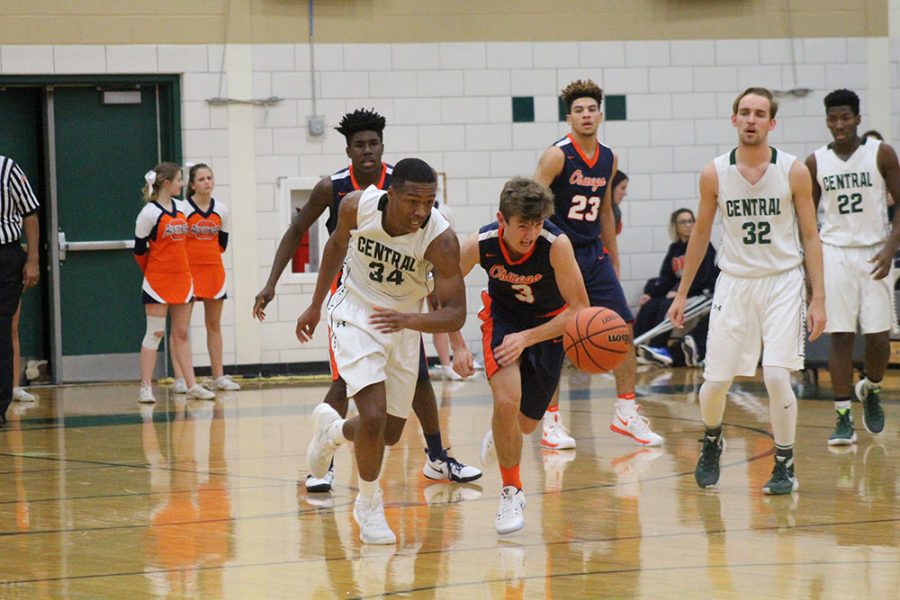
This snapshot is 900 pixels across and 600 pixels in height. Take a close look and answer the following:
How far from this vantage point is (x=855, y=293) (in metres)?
7.41

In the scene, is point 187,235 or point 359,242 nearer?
point 359,242

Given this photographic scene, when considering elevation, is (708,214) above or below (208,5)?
below

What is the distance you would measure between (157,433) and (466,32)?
17.4ft

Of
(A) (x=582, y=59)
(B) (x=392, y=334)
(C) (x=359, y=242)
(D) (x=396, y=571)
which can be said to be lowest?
(D) (x=396, y=571)

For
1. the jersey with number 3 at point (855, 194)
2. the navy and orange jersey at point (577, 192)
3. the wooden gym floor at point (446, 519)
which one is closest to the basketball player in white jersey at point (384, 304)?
the wooden gym floor at point (446, 519)

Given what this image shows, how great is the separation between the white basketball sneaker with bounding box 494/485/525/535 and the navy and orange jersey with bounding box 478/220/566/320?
83 cm

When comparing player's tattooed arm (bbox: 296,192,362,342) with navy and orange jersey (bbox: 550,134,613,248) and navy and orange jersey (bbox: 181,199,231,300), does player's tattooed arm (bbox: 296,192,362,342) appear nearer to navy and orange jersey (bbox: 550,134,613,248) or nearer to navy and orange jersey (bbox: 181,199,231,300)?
navy and orange jersey (bbox: 550,134,613,248)

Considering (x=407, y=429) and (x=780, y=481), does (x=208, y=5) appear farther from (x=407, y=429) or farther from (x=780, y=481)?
(x=780, y=481)

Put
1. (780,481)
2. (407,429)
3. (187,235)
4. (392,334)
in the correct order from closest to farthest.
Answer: (392,334), (780,481), (407,429), (187,235)

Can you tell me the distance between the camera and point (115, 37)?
1130 centimetres

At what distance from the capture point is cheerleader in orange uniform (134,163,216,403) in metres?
9.99

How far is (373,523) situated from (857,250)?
3.76 m

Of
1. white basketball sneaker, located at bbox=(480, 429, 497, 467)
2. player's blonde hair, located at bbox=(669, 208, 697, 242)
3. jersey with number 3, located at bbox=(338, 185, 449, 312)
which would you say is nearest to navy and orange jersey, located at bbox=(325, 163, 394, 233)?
jersey with number 3, located at bbox=(338, 185, 449, 312)

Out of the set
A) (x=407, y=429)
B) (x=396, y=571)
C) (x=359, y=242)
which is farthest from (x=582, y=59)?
(x=396, y=571)
